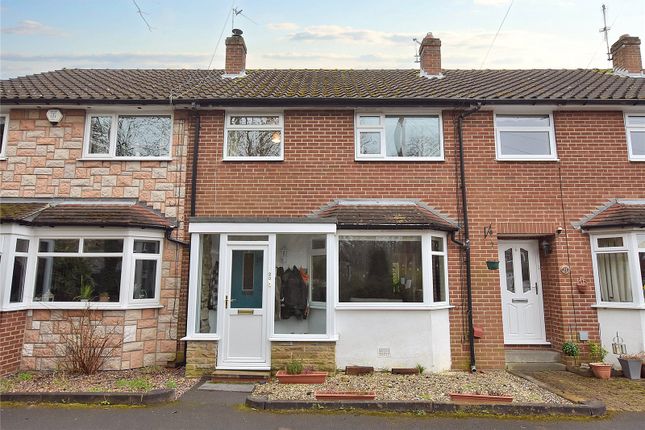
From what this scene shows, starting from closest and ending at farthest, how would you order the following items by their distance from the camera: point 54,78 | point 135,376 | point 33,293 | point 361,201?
1. point 135,376
2. point 33,293
3. point 361,201
4. point 54,78

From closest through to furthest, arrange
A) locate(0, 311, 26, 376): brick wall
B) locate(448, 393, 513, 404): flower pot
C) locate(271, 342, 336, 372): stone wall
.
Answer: locate(448, 393, 513, 404): flower pot
locate(0, 311, 26, 376): brick wall
locate(271, 342, 336, 372): stone wall

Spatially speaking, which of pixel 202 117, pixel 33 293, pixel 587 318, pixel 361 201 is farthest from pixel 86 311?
pixel 587 318

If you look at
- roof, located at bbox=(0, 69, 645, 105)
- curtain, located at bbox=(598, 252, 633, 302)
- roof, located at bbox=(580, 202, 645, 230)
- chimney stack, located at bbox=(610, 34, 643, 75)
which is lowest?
→ curtain, located at bbox=(598, 252, 633, 302)

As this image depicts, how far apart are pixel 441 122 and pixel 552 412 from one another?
573 cm

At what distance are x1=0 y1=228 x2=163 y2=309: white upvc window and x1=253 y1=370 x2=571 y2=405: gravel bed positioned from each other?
328 centimetres

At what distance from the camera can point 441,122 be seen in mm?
8656

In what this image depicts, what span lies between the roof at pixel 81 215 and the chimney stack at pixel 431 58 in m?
8.13

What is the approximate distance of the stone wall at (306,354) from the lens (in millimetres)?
6961

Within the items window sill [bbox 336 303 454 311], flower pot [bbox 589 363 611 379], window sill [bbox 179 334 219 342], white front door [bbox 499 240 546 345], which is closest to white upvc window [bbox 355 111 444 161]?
white front door [bbox 499 240 546 345]

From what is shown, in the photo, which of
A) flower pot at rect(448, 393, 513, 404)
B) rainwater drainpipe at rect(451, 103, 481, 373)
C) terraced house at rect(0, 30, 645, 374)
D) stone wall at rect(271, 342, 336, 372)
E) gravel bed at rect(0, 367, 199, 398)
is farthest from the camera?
rainwater drainpipe at rect(451, 103, 481, 373)

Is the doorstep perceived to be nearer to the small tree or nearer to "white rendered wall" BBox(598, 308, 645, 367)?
"white rendered wall" BBox(598, 308, 645, 367)

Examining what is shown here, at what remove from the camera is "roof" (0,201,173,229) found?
291 inches

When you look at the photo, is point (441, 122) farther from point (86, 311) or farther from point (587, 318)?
point (86, 311)

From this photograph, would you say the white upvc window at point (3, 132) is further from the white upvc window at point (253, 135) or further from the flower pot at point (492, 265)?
the flower pot at point (492, 265)
